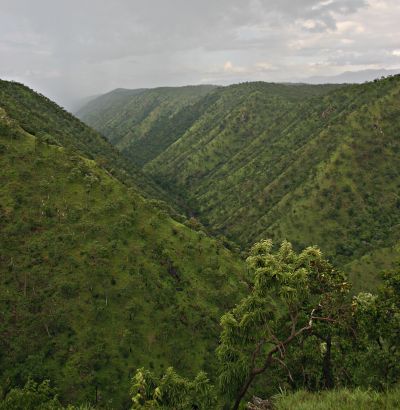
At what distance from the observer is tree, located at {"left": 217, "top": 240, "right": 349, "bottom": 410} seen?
1973 centimetres

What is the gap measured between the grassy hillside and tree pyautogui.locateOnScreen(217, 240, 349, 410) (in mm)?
36284

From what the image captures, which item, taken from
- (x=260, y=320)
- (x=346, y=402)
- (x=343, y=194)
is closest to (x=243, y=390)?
→ (x=260, y=320)

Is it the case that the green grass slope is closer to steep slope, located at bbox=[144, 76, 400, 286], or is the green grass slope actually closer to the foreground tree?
the foreground tree

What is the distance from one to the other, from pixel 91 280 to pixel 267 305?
162ft

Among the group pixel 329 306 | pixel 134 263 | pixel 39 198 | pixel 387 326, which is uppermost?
pixel 39 198

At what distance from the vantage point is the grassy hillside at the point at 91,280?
52656 millimetres

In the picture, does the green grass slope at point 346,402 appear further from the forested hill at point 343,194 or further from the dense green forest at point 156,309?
the forested hill at point 343,194

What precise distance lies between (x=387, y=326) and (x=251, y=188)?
172 metres

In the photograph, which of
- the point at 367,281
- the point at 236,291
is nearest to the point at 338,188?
the point at 367,281

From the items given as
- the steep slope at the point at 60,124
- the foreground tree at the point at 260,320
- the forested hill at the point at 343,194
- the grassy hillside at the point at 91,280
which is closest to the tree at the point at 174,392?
the foreground tree at the point at 260,320

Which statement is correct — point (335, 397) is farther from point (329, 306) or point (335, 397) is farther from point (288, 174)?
point (288, 174)

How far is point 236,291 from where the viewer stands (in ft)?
252

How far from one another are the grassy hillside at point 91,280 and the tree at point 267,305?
119 ft

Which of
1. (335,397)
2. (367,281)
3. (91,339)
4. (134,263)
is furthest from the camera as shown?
(367,281)
